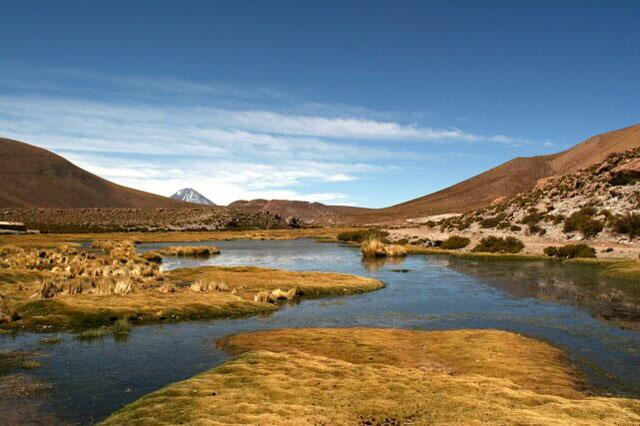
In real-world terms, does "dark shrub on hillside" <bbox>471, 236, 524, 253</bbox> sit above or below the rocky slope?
below

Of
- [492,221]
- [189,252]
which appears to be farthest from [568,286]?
[189,252]

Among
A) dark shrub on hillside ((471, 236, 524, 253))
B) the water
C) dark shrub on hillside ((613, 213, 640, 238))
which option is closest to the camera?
the water

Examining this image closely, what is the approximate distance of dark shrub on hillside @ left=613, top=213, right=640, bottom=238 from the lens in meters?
45.7

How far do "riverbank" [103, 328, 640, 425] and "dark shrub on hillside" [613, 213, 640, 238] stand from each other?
3664 cm

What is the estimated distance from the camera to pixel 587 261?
41.0 meters

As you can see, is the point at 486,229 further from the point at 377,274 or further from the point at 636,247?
the point at 377,274

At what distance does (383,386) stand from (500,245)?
47011 mm

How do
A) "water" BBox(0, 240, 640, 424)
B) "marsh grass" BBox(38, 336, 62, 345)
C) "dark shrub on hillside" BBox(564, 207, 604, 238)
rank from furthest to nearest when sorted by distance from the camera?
"dark shrub on hillside" BBox(564, 207, 604, 238) → "marsh grass" BBox(38, 336, 62, 345) → "water" BBox(0, 240, 640, 424)

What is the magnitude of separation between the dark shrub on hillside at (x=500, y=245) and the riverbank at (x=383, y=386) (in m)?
37.4

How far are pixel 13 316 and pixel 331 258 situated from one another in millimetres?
36957

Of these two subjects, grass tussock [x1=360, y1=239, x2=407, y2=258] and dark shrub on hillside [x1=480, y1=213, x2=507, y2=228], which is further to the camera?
dark shrub on hillside [x1=480, y1=213, x2=507, y2=228]

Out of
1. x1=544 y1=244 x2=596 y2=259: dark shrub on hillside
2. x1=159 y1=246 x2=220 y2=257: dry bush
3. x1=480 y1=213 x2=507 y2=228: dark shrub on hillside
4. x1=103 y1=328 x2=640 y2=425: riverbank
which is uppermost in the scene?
x1=480 y1=213 x2=507 y2=228: dark shrub on hillside

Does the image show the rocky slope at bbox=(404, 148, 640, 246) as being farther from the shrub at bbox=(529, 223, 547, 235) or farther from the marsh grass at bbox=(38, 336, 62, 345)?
the marsh grass at bbox=(38, 336, 62, 345)

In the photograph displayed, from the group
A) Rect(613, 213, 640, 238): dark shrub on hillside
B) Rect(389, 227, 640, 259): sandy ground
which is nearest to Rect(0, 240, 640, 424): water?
Rect(389, 227, 640, 259): sandy ground
